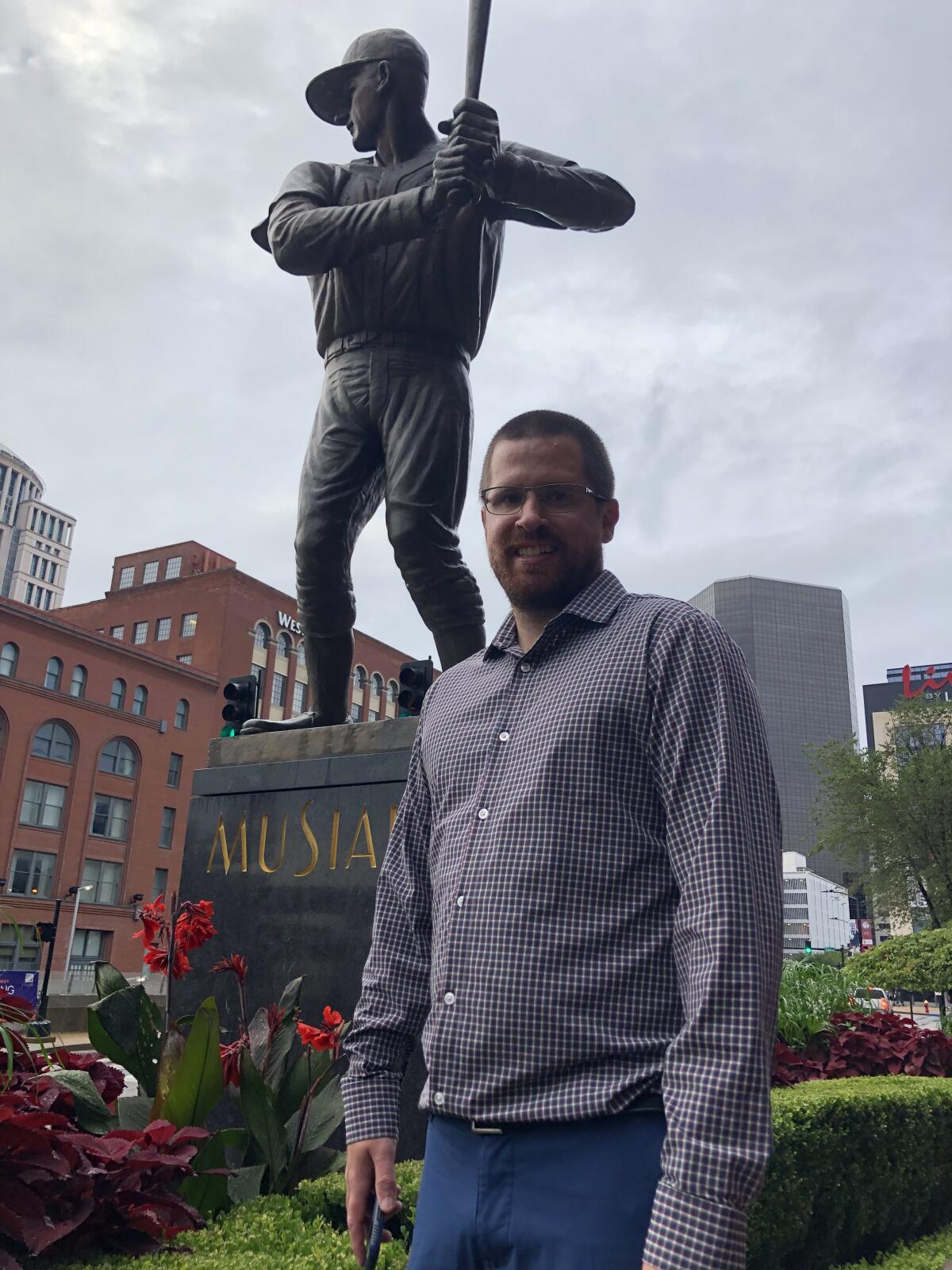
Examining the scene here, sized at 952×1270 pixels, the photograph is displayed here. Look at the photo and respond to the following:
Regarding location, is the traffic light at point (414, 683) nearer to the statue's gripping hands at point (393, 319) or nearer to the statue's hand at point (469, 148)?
the statue's gripping hands at point (393, 319)

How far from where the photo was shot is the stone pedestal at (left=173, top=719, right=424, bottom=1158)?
16.4 ft

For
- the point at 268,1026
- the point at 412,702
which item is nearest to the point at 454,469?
the point at 412,702

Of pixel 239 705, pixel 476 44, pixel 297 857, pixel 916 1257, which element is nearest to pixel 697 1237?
pixel 297 857

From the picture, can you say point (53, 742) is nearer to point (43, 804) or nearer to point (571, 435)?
point (43, 804)

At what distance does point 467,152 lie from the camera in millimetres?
5035

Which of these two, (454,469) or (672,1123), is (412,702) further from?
(672,1123)

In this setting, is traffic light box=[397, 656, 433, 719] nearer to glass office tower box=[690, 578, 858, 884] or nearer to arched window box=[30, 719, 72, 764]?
arched window box=[30, 719, 72, 764]

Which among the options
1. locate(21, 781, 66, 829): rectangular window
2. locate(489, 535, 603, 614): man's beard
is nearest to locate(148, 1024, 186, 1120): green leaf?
locate(489, 535, 603, 614): man's beard

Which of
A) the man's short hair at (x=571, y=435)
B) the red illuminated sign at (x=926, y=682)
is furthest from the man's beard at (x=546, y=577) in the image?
the red illuminated sign at (x=926, y=682)

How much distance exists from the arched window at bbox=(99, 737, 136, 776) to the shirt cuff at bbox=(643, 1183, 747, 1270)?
1836 inches

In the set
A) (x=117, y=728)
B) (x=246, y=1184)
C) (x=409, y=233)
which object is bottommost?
(x=246, y=1184)

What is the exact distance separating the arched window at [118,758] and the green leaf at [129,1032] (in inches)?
1726

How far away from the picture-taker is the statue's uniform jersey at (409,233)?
17.6 ft

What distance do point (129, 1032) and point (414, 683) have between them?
233 cm
